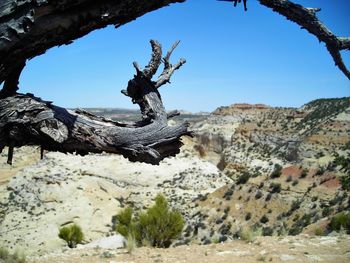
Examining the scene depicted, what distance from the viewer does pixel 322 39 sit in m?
3.09

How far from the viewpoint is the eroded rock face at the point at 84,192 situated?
21.1 metres

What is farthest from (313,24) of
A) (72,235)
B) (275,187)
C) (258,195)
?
(275,187)

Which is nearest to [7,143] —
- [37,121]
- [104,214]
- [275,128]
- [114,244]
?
[37,121]

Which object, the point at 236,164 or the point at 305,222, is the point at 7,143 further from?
the point at 236,164

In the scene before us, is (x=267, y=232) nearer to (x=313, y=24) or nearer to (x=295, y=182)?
(x=295, y=182)

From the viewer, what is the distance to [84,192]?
25.9 m

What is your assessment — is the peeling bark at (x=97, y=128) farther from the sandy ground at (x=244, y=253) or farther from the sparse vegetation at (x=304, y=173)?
the sparse vegetation at (x=304, y=173)

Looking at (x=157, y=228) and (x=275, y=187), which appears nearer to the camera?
(x=157, y=228)

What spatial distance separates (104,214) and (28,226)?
4.43 metres

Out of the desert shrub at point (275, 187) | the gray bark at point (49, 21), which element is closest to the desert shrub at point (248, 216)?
the desert shrub at point (275, 187)

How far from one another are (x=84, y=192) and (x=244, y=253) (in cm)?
1878

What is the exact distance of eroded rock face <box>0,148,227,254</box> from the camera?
832 inches

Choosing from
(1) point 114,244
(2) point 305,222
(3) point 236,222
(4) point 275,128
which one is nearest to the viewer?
(1) point 114,244

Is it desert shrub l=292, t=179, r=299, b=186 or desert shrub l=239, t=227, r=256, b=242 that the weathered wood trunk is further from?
desert shrub l=292, t=179, r=299, b=186
